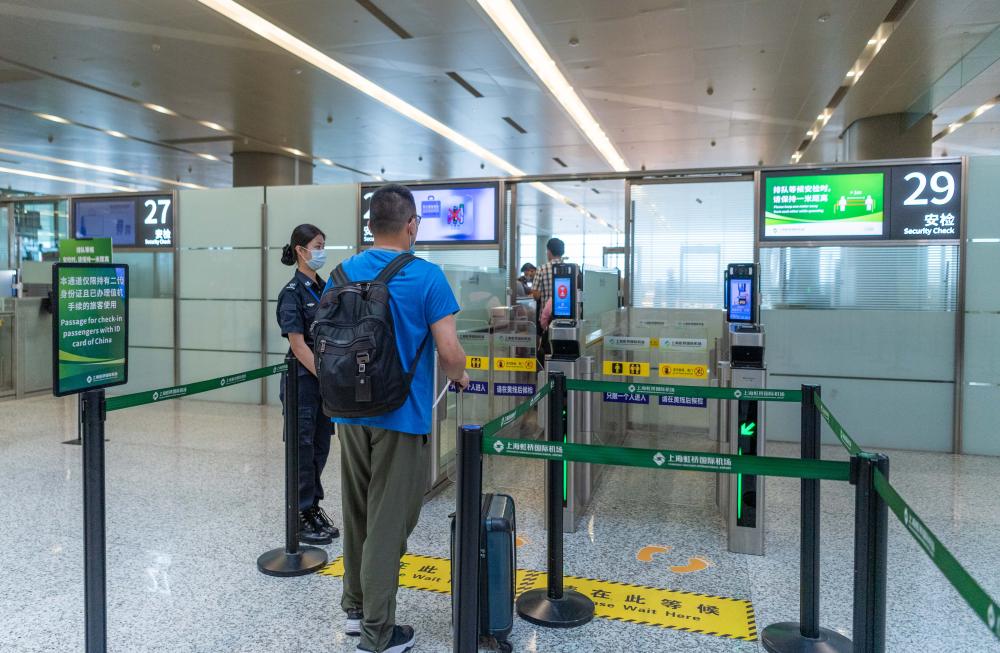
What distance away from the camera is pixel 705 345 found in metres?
4.29

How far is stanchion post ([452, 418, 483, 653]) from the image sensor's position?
6.24 feet

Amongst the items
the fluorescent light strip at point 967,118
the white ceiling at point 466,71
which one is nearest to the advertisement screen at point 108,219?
the white ceiling at point 466,71

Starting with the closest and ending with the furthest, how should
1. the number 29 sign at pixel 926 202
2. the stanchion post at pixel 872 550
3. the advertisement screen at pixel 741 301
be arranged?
the stanchion post at pixel 872 550
the advertisement screen at pixel 741 301
the number 29 sign at pixel 926 202

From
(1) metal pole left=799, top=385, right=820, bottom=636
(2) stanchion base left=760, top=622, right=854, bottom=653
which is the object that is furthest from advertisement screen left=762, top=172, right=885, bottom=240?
(2) stanchion base left=760, top=622, right=854, bottom=653

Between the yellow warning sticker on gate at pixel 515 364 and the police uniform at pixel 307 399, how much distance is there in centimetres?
125

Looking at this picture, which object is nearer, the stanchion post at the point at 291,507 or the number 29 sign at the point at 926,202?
the stanchion post at the point at 291,507

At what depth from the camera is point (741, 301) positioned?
12.6ft

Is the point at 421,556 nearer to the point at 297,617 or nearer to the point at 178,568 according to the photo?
the point at 297,617

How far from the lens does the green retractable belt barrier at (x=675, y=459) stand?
72.0 inches

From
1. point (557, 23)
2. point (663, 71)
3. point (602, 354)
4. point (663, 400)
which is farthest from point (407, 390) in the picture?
point (663, 71)

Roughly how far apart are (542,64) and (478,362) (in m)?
4.80

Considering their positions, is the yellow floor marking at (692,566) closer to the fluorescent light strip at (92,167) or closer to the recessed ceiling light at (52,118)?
the recessed ceiling light at (52,118)

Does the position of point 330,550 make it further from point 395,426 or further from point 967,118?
point 967,118

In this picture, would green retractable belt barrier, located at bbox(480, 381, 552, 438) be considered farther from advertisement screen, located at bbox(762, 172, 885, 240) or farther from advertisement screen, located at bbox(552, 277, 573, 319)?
advertisement screen, located at bbox(762, 172, 885, 240)
